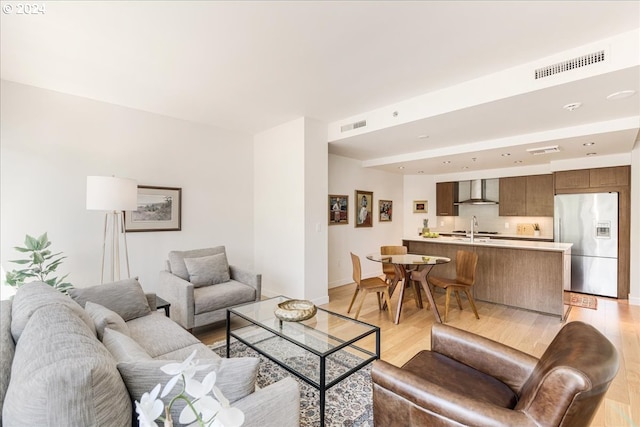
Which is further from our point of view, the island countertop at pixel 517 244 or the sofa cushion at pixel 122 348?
the island countertop at pixel 517 244

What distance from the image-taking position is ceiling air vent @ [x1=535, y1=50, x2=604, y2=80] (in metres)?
2.34

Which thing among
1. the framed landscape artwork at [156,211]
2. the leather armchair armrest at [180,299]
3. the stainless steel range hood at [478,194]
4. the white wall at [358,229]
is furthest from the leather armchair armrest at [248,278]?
the stainless steel range hood at [478,194]

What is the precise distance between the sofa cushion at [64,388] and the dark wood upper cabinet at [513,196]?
707 centimetres

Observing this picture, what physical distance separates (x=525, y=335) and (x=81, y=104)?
18.7ft

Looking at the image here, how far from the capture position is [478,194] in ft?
22.4

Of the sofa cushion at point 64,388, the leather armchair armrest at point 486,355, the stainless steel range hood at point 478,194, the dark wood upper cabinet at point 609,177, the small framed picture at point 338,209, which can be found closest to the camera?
the sofa cushion at point 64,388

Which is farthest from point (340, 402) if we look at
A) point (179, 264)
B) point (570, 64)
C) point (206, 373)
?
point (570, 64)

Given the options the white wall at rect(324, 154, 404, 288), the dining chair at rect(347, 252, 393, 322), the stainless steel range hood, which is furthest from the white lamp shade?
the stainless steel range hood

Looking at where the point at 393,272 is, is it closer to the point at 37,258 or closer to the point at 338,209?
the point at 338,209

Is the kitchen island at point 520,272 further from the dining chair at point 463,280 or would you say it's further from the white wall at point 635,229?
the white wall at point 635,229

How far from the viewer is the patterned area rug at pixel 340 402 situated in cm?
188

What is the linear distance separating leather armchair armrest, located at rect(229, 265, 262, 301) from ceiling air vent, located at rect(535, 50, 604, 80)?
11.4 feet

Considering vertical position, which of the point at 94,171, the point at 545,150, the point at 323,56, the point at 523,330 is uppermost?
the point at 323,56

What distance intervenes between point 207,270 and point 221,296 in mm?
484
